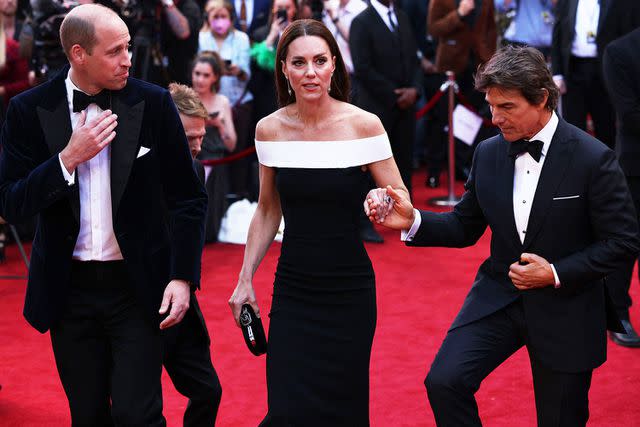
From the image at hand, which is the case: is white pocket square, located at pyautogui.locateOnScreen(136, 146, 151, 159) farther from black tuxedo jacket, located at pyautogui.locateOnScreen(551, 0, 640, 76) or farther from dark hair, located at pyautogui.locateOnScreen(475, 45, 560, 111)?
black tuxedo jacket, located at pyautogui.locateOnScreen(551, 0, 640, 76)

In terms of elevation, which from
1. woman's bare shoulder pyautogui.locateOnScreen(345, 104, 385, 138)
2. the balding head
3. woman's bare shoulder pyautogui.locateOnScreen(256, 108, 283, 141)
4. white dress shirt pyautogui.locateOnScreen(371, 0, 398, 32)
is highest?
the balding head

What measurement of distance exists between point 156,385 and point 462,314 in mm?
1152

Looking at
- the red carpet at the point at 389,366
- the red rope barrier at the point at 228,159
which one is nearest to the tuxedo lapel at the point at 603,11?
the red carpet at the point at 389,366

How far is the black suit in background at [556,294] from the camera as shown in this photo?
11.4 ft

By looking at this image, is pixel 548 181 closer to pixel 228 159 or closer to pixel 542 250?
pixel 542 250

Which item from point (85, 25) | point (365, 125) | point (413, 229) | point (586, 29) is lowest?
point (586, 29)

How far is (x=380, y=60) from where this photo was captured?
27.1 feet

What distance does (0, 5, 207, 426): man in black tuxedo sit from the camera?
342 cm

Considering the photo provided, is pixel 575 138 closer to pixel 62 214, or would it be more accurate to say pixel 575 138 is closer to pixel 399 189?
pixel 399 189

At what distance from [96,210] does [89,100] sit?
1.24ft

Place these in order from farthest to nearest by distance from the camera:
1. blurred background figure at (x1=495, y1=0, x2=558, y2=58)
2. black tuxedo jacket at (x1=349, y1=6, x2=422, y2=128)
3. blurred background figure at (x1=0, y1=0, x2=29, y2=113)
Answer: blurred background figure at (x1=495, y1=0, x2=558, y2=58) < black tuxedo jacket at (x1=349, y1=6, x2=422, y2=128) < blurred background figure at (x1=0, y1=0, x2=29, y2=113)

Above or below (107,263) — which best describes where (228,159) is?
below

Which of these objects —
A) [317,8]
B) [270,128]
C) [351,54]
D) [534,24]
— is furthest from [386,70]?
[270,128]

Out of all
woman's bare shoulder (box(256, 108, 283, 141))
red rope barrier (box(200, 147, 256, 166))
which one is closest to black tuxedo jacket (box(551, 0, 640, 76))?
red rope barrier (box(200, 147, 256, 166))
